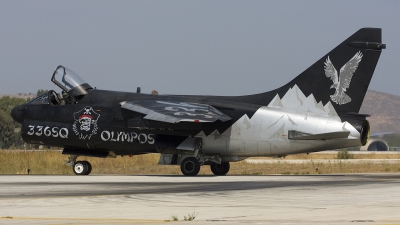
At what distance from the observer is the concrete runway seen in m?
11.4

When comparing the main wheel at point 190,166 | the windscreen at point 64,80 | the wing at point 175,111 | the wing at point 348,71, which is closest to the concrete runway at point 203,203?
the wing at point 175,111

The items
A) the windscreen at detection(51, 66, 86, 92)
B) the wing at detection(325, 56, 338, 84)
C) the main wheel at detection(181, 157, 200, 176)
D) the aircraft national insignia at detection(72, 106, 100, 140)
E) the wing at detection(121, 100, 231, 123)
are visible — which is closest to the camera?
the wing at detection(121, 100, 231, 123)

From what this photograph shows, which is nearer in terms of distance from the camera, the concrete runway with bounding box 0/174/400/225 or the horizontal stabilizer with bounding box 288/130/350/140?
the concrete runway with bounding box 0/174/400/225

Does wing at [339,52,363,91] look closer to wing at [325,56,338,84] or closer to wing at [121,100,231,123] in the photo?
wing at [325,56,338,84]

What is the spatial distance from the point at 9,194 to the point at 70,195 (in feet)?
5.66

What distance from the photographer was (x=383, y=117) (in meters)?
187

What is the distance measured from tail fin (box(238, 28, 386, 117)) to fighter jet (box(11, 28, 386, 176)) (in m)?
0.04

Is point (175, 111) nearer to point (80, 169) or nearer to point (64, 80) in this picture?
→ point (80, 169)

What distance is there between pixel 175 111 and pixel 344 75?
21.6 feet

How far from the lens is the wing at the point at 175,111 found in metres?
23.9

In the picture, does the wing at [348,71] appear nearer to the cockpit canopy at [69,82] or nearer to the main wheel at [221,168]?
the main wheel at [221,168]

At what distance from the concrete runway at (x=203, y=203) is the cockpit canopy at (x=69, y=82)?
807 centimetres

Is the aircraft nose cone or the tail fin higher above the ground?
the tail fin

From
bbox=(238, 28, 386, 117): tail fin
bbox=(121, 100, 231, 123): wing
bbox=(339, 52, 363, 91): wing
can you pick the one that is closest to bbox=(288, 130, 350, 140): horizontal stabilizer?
bbox=(238, 28, 386, 117): tail fin
